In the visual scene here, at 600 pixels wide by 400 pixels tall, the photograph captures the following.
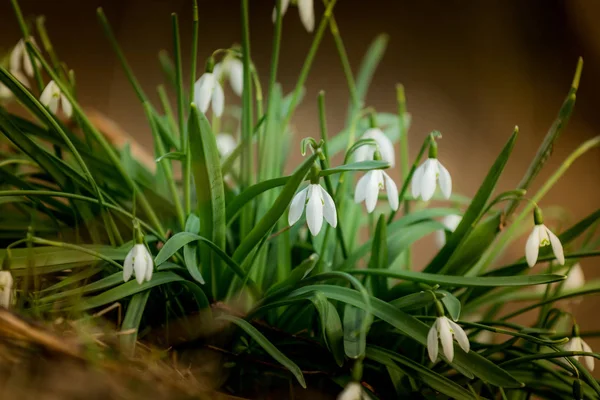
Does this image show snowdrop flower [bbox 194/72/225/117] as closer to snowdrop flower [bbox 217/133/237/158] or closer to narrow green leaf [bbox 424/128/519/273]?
narrow green leaf [bbox 424/128/519/273]

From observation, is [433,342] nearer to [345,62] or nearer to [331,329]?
[331,329]

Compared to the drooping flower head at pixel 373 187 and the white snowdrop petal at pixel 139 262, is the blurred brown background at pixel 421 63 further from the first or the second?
the white snowdrop petal at pixel 139 262

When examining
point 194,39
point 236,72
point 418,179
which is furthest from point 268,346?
point 236,72

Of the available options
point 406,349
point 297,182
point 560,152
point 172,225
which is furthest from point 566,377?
point 560,152

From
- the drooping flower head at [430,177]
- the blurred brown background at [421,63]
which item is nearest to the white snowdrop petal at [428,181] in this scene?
the drooping flower head at [430,177]

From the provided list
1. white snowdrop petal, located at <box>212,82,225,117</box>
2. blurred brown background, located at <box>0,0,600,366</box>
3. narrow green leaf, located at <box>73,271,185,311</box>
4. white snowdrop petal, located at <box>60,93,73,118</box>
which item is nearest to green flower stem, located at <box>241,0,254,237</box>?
white snowdrop petal, located at <box>212,82,225,117</box>

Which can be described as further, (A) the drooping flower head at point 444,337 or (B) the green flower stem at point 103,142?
(B) the green flower stem at point 103,142
